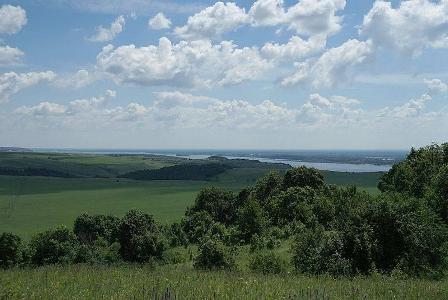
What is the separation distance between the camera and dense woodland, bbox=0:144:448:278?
3186 cm

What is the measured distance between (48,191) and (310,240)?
152422 millimetres

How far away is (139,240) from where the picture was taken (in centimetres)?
5891

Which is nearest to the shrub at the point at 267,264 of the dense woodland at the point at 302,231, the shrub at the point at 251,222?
the dense woodland at the point at 302,231

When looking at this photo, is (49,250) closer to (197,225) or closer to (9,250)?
(9,250)

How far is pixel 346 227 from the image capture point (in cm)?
3338

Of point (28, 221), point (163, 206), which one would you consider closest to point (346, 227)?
point (28, 221)

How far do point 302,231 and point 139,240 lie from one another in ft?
64.9

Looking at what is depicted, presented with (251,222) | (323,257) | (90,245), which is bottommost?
(90,245)

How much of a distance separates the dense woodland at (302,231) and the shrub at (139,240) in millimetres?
122

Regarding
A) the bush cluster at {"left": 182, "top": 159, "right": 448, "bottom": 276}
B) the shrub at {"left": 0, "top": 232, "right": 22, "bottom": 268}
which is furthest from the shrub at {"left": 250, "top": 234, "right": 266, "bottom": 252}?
the shrub at {"left": 0, "top": 232, "right": 22, "bottom": 268}

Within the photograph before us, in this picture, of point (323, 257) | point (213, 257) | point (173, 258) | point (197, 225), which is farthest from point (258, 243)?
point (323, 257)

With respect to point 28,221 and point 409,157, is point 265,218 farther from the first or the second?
point 28,221

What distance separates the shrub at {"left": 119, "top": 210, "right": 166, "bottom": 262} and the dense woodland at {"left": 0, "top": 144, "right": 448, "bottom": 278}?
0.40ft

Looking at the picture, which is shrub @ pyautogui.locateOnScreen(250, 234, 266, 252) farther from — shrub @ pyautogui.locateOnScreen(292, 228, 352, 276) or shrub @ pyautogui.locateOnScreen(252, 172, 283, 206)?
shrub @ pyautogui.locateOnScreen(252, 172, 283, 206)
